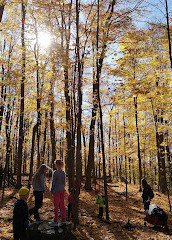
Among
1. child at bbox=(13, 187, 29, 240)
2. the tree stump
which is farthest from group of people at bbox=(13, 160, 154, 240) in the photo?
the tree stump

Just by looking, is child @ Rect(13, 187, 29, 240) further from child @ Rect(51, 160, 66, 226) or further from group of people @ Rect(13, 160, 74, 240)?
child @ Rect(51, 160, 66, 226)

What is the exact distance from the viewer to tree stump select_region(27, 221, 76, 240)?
3793mm

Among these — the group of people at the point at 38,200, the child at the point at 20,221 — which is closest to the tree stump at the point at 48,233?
the group of people at the point at 38,200

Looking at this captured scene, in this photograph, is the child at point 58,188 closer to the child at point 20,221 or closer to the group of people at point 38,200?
the group of people at point 38,200

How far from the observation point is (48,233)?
149 inches

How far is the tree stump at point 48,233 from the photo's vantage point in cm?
379

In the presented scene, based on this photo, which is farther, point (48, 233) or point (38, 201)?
point (38, 201)

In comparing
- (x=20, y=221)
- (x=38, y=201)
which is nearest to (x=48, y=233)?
(x=20, y=221)

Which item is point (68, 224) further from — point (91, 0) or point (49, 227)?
point (91, 0)

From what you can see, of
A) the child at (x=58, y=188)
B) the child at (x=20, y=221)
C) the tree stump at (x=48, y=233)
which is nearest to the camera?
the child at (x=20, y=221)

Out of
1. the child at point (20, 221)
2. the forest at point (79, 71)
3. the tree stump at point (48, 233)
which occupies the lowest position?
the tree stump at point (48, 233)

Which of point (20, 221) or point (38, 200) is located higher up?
point (20, 221)

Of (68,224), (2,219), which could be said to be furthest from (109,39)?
(2,219)

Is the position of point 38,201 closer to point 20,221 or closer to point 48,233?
point 48,233
